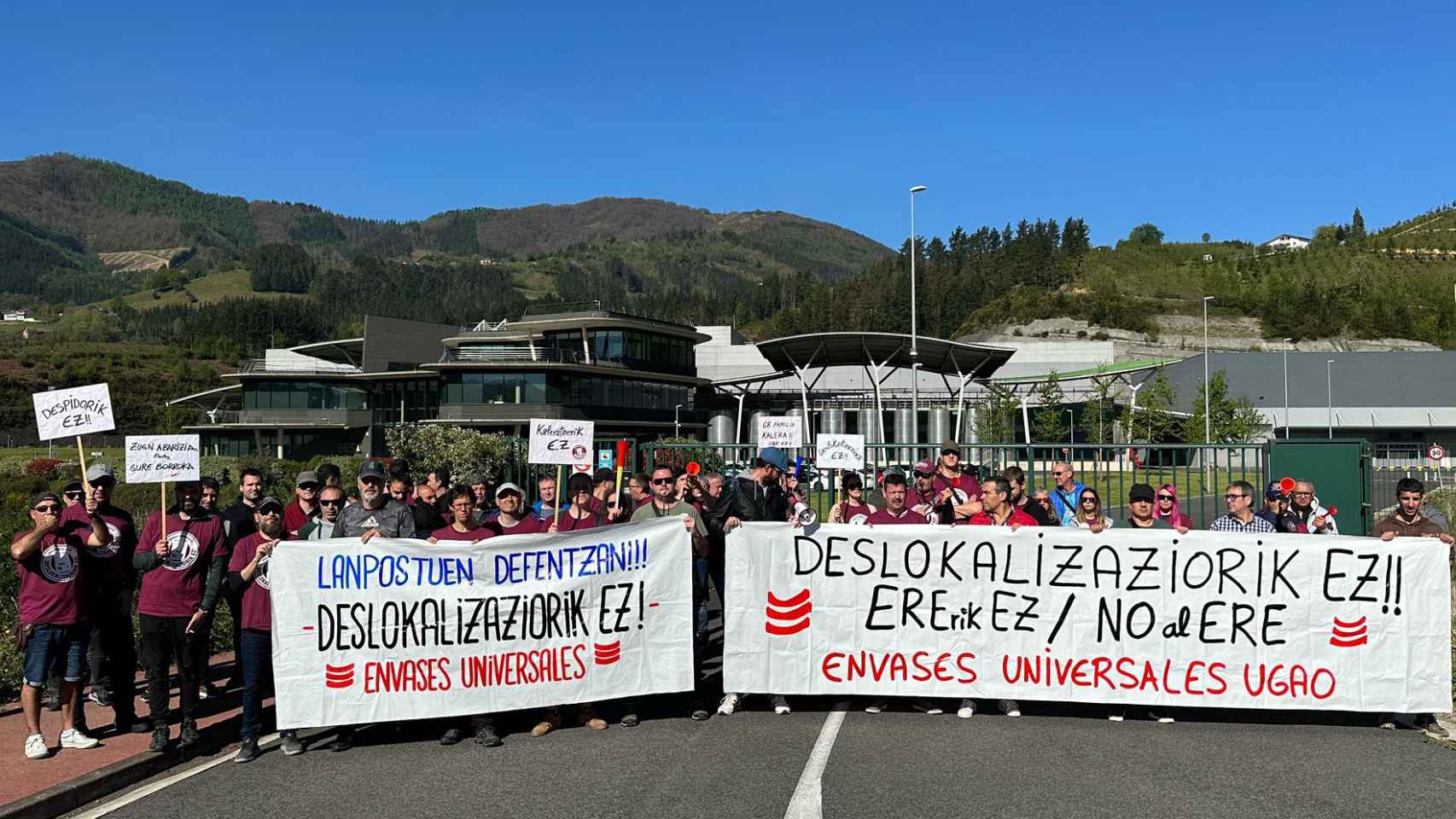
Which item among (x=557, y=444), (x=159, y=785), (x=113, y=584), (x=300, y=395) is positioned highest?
(x=300, y=395)

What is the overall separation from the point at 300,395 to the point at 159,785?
71.1m

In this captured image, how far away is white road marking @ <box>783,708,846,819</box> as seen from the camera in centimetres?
595

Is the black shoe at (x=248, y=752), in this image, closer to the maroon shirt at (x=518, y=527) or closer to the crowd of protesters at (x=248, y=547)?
the crowd of protesters at (x=248, y=547)

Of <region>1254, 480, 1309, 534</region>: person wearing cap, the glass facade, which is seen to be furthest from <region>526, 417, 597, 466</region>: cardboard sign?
the glass facade

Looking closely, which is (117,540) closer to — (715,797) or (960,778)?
(715,797)

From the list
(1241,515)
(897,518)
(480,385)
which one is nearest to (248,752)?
(897,518)

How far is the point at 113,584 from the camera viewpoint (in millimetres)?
7660

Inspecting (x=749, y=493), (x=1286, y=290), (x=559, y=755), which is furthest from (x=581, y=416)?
(x=1286, y=290)

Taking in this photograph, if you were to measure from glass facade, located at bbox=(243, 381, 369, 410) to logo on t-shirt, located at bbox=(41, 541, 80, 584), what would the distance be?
2711 inches

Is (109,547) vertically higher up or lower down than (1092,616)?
higher up

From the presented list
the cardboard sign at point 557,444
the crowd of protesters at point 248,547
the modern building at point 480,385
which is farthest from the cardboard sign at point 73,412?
the modern building at point 480,385

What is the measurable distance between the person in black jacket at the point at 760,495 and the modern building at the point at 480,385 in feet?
163

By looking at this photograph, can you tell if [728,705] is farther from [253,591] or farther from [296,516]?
[296,516]

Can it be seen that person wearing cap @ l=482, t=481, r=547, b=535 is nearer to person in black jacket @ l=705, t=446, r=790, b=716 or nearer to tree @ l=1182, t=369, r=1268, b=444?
person in black jacket @ l=705, t=446, r=790, b=716
